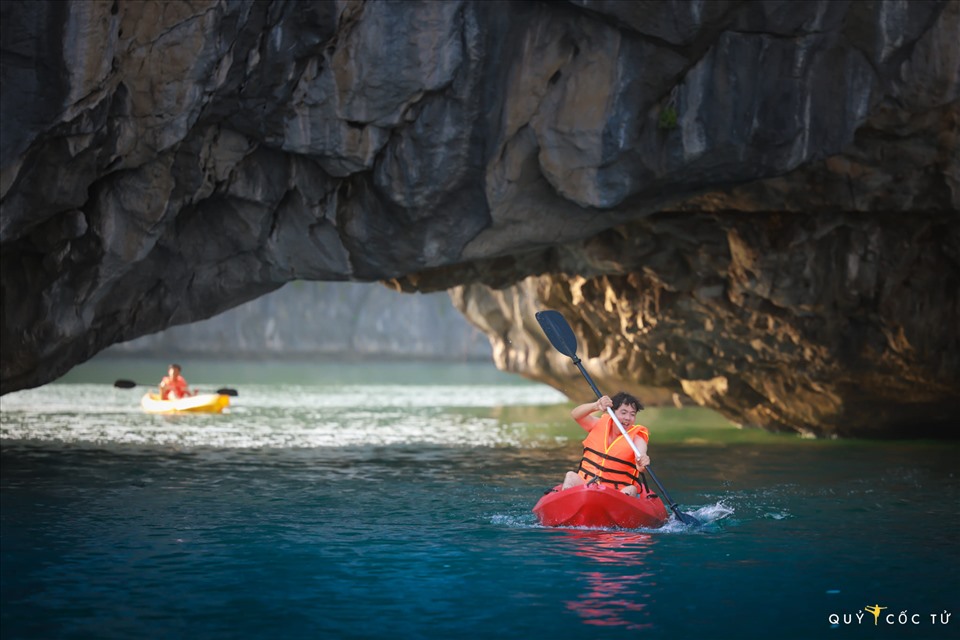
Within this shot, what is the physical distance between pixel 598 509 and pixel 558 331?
9.85ft

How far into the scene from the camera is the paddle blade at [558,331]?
14078 millimetres

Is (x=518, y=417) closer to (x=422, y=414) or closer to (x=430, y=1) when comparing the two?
(x=422, y=414)

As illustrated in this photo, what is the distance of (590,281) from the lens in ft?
76.4

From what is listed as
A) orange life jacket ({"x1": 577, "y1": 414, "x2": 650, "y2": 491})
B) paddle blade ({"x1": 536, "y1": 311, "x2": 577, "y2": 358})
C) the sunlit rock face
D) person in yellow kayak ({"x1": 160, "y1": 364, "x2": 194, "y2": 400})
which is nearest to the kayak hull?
person in yellow kayak ({"x1": 160, "y1": 364, "x2": 194, "y2": 400})

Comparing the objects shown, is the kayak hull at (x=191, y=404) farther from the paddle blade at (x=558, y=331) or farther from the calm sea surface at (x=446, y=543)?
the paddle blade at (x=558, y=331)

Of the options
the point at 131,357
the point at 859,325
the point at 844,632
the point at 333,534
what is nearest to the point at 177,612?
the point at 333,534

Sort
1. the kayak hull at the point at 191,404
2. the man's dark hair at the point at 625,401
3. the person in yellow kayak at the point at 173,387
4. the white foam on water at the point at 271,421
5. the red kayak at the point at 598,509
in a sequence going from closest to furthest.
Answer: the red kayak at the point at 598,509 → the man's dark hair at the point at 625,401 → the white foam on water at the point at 271,421 → the kayak hull at the point at 191,404 → the person in yellow kayak at the point at 173,387

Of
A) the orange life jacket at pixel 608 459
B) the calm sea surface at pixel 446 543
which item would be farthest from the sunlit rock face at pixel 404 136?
the orange life jacket at pixel 608 459

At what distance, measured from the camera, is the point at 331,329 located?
7350cm

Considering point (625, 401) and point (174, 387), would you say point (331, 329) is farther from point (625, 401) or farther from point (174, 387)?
point (625, 401)

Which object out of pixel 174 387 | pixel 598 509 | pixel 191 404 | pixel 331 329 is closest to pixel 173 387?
pixel 174 387

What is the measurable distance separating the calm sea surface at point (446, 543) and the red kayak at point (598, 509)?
0.15 metres

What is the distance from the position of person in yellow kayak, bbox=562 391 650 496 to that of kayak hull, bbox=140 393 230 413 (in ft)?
60.2

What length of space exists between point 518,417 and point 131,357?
43361mm
